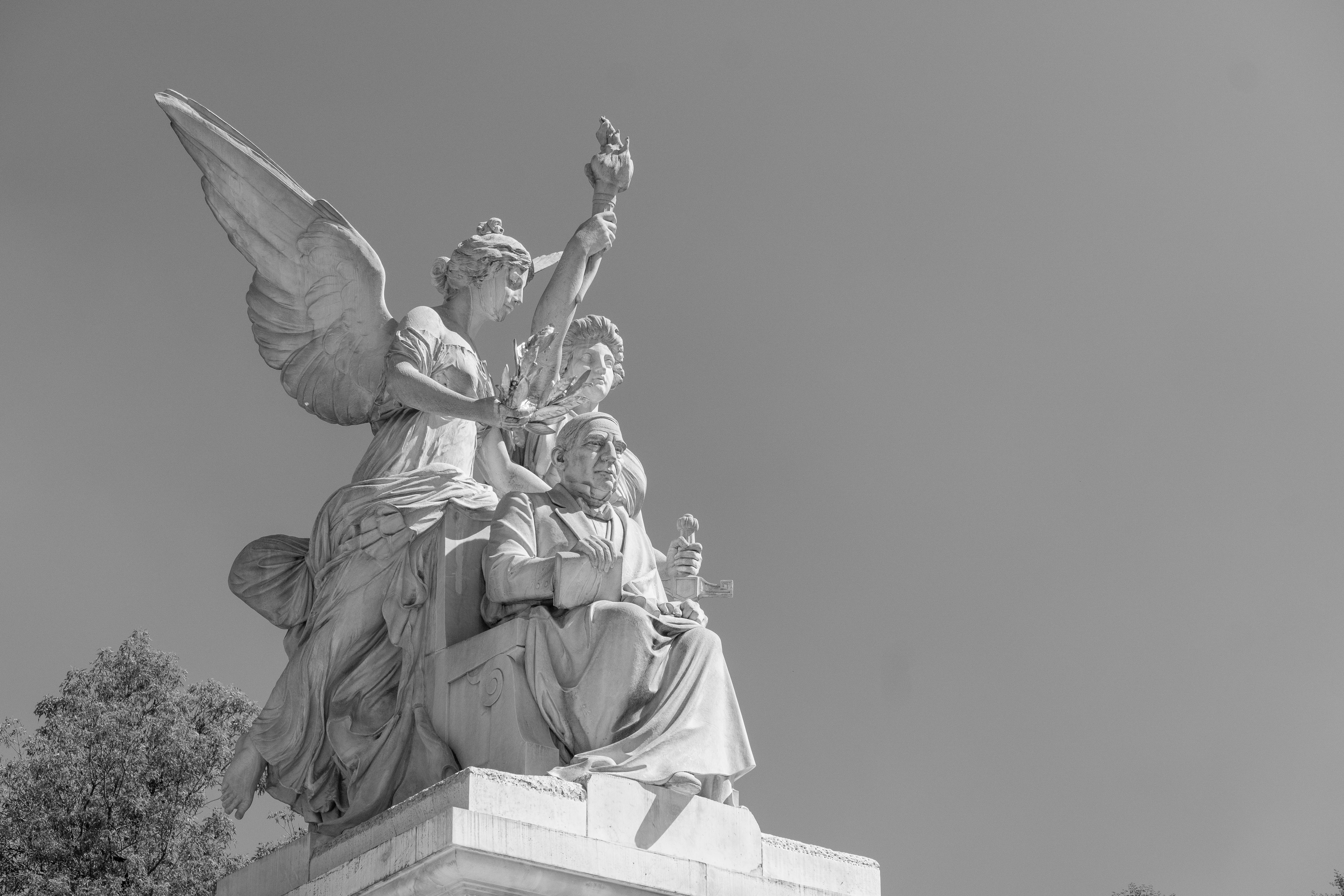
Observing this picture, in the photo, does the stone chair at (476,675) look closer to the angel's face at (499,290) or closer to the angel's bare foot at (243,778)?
the angel's bare foot at (243,778)

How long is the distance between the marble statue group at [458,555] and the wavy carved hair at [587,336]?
13 mm

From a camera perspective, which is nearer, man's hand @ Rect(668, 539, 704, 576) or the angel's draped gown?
the angel's draped gown

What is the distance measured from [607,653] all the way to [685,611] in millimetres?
674

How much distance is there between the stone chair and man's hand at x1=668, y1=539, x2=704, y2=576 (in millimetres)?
1326

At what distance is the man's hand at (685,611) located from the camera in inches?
402

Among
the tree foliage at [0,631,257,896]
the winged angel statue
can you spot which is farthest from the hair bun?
the tree foliage at [0,631,257,896]

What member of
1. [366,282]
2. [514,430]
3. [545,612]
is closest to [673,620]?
[545,612]

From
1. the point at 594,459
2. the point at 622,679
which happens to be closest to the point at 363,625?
the point at 594,459

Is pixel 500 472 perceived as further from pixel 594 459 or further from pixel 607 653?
pixel 607 653

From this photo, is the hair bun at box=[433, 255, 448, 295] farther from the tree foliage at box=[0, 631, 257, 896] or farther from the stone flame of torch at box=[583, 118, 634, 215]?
the tree foliage at box=[0, 631, 257, 896]

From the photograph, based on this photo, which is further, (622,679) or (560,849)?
(622,679)

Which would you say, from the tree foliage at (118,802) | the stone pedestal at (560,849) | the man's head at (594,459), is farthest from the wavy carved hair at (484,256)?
the tree foliage at (118,802)

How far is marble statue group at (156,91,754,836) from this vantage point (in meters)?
9.75

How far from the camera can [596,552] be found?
32.4 ft
